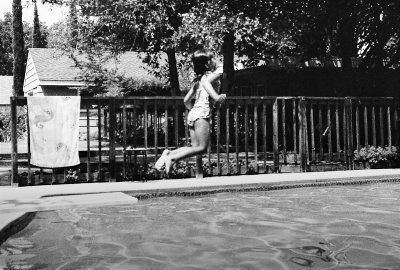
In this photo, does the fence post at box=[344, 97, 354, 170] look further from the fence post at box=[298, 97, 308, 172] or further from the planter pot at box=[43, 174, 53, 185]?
the planter pot at box=[43, 174, 53, 185]

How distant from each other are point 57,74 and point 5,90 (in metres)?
14.2

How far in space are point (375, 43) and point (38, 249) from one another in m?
18.2

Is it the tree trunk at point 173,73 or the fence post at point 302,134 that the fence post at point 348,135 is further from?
the tree trunk at point 173,73

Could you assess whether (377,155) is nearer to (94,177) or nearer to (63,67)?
(94,177)

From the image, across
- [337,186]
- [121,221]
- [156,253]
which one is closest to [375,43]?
[337,186]

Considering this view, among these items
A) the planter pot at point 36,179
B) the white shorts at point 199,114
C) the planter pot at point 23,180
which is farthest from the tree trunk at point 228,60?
the white shorts at point 199,114

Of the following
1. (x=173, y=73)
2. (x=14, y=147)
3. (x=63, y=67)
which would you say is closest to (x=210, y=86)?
(x=14, y=147)

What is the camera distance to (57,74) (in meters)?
30.5

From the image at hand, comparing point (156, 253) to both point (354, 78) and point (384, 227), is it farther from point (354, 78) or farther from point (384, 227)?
point (354, 78)

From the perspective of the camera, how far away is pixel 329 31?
2108cm

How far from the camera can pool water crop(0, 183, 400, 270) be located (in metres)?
5.57

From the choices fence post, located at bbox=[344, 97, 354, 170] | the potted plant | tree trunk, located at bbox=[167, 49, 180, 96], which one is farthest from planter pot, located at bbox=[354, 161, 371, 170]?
tree trunk, located at bbox=[167, 49, 180, 96]

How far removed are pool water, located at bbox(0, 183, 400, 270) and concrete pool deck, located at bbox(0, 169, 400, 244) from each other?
0.20 m

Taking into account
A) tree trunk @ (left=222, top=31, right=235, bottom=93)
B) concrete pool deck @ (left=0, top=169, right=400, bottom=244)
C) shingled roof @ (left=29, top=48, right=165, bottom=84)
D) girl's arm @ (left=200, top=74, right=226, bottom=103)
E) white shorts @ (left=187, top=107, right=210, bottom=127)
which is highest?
shingled roof @ (left=29, top=48, right=165, bottom=84)
